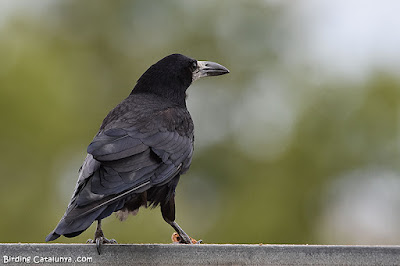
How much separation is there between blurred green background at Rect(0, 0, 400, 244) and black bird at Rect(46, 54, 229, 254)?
10051mm

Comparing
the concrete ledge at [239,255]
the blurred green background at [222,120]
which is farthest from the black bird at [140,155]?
the blurred green background at [222,120]

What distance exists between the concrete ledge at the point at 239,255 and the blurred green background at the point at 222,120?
40.0 ft

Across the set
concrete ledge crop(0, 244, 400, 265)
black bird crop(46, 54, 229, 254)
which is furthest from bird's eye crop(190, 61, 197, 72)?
concrete ledge crop(0, 244, 400, 265)

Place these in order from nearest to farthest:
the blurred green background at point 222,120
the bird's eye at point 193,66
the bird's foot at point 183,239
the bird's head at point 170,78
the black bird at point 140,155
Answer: the black bird at point 140,155 < the bird's foot at point 183,239 < the bird's head at point 170,78 < the bird's eye at point 193,66 < the blurred green background at point 222,120

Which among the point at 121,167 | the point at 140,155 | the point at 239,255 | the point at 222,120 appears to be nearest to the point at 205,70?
the point at 140,155

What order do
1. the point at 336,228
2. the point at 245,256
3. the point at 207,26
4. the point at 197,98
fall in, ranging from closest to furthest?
the point at 245,256 → the point at 336,228 → the point at 197,98 → the point at 207,26

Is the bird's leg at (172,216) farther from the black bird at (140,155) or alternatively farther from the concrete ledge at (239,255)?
the concrete ledge at (239,255)

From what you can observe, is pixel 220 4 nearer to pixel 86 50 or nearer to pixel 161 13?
pixel 161 13

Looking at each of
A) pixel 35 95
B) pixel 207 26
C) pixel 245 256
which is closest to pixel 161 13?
pixel 207 26

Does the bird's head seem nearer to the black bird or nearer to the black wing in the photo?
the black bird

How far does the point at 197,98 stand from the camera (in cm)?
1970

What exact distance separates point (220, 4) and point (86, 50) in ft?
13.6

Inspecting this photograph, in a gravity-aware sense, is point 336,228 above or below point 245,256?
below

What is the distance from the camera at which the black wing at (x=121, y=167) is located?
190 inches
